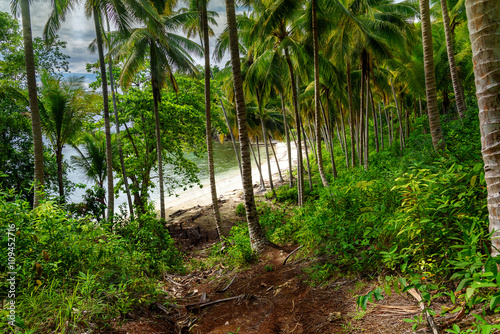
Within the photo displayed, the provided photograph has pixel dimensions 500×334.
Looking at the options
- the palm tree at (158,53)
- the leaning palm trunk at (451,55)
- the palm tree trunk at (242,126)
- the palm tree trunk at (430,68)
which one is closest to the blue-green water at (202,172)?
the palm tree at (158,53)

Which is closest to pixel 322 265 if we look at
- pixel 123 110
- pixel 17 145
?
pixel 123 110

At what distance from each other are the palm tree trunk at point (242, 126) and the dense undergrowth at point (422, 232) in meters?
0.50

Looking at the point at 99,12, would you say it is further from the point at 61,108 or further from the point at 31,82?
the point at 61,108

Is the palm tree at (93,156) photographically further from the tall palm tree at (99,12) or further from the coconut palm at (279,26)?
the coconut palm at (279,26)

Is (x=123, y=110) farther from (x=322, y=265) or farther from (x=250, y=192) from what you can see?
(x=322, y=265)

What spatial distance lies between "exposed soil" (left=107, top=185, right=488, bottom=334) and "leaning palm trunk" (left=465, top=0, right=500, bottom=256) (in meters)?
0.97

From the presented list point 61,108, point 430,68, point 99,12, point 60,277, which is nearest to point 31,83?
point 99,12

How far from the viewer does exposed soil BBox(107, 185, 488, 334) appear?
2.83 meters

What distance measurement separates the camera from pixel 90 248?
444 cm

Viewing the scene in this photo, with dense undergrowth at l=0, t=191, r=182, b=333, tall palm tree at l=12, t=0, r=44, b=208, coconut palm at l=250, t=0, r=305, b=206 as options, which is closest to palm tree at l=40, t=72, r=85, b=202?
tall palm tree at l=12, t=0, r=44, b=208

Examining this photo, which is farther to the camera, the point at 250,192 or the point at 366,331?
the point at 250,192

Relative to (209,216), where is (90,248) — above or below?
above

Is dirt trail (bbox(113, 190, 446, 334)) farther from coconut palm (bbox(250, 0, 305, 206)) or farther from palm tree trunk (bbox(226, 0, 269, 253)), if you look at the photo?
coconut palm (bbox(250, 0, 305, 206))

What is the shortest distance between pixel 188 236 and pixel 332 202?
8663 mm
